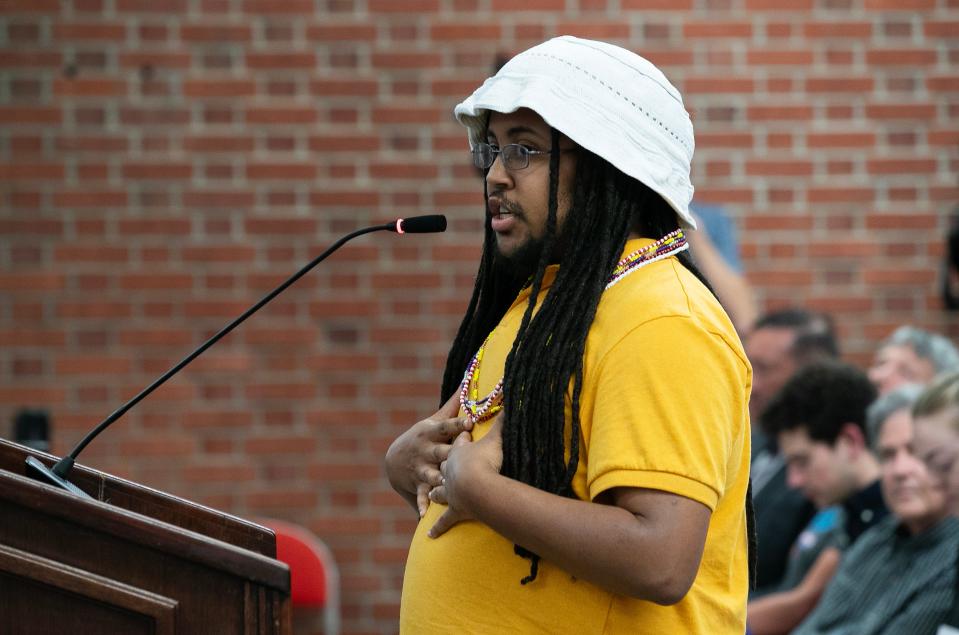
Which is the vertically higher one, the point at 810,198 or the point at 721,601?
the point at 810,198

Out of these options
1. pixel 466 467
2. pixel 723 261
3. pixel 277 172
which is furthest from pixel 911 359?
pixel 466 467

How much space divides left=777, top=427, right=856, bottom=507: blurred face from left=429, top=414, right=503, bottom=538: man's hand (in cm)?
260

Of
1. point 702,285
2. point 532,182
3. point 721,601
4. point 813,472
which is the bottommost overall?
point 813,472

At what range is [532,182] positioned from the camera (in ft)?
6.04

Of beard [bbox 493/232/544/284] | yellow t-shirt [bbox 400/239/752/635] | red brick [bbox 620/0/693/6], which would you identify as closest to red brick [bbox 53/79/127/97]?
red brick [bbox 620/0/693/6]

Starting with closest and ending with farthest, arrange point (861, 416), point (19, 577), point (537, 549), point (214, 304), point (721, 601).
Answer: point (19, 577), point (537, 549), point (721, 601), point (861, 416), point (214, 304)

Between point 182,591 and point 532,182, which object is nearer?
point 182,591

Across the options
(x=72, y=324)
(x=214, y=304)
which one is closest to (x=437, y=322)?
(x=214, y=304)

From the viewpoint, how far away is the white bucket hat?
1.77 m

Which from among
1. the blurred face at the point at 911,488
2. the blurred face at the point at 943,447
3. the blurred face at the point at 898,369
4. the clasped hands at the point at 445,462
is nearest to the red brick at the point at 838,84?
→ the blurred face at the point at 898,369

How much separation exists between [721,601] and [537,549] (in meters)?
0.30

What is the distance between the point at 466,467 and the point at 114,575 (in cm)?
44

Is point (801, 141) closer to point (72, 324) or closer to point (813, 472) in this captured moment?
point (813, 472)

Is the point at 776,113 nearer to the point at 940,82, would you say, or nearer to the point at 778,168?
the point at 778,168
